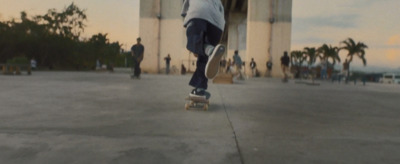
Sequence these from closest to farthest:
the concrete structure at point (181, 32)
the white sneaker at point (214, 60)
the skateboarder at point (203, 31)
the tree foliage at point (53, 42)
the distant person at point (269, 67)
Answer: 1. the white sneaker at point (214, 60)
2. the skateboarder at point (203, 31)
3. the distant person at point (269, 67)
4. the concrete structure at point (181, 32)
5. the tree foliage at point (53, 42)

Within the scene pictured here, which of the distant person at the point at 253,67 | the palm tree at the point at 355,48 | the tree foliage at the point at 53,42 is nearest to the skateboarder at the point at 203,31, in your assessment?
the distant person at the point at 253,67

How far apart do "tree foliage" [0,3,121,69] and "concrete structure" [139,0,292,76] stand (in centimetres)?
1454

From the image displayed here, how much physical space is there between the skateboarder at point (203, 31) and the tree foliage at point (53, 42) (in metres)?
30.0

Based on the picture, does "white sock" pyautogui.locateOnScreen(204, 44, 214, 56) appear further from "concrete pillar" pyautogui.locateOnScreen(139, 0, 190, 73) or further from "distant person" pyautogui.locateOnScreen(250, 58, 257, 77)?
"concrete pillar" pyautogui.locateOnScreen(139, 0, 190, 73)

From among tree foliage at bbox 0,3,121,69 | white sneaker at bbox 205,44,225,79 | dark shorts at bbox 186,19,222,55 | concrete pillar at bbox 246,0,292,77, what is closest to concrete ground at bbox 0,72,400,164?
white sneaker at bbox 205,44,225,79

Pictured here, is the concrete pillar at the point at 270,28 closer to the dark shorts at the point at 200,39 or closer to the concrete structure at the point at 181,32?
the concrete structure at the point at 181,32

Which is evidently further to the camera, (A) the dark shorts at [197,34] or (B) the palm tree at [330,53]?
(B) the palm tree at [330,53]

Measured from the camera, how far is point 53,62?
3191cm

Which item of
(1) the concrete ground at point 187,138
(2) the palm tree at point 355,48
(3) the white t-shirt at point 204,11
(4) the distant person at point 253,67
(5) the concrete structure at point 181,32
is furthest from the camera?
(2) the palm tree at point 355,48

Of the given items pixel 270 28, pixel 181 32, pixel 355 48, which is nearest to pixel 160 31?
pixel 181 32

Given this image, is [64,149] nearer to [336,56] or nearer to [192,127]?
[192,127]

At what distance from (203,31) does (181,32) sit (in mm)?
19460

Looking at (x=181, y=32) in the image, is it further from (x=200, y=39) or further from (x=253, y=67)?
(x=200, y=39)

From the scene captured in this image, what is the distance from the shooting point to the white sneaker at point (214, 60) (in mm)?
3145
